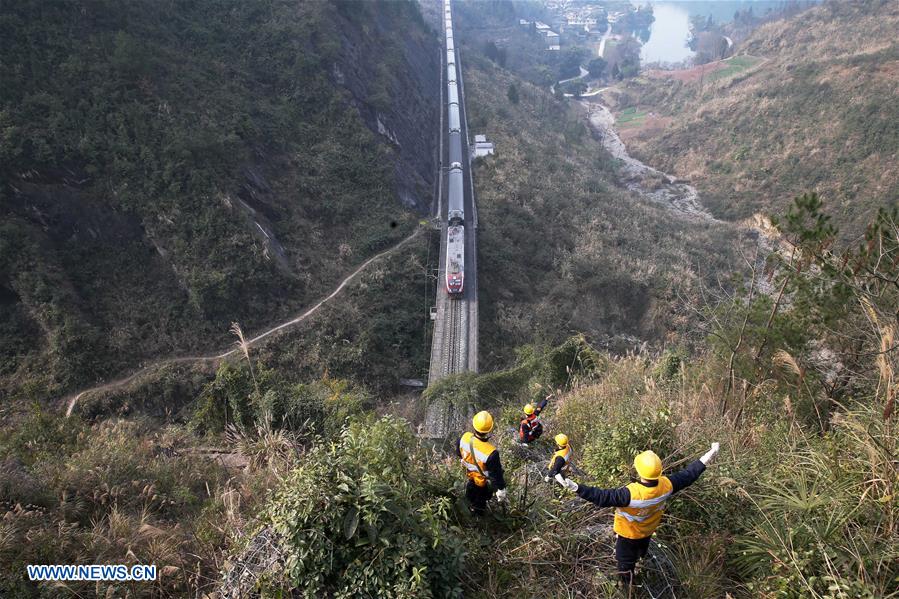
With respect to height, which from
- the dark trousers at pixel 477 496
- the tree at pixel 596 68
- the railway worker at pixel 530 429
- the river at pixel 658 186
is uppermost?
the tree at pixel 596 68

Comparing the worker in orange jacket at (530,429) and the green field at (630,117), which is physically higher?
the worker in orange jacket at (530,429)

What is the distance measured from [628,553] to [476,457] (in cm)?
201

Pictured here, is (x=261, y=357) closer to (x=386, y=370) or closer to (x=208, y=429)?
(x=386, y=370)

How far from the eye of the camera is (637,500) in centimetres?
485

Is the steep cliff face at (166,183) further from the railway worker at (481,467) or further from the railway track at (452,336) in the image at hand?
the railway worker at (481,467)

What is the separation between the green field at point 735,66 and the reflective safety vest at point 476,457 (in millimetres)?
107909

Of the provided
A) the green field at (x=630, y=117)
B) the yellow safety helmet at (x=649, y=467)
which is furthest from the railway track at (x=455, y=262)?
the green field at (x=630, y=117)

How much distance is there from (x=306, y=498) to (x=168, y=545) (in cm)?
285

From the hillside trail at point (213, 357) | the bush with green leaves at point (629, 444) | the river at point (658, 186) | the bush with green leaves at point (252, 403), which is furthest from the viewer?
the river at point (658, 186)

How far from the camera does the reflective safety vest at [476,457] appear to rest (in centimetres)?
616

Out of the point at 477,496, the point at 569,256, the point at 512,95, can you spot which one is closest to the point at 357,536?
the point at 477,496

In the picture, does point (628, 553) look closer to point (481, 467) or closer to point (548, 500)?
point (548, 500)

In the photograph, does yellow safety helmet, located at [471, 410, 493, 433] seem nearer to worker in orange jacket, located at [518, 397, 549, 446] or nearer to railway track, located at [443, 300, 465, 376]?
worker in orange jacket, located at [518, 397, 549, 446]

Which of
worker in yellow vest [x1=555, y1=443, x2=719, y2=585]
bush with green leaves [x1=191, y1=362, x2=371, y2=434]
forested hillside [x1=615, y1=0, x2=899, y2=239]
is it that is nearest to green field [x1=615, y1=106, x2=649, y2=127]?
forested hillside [x1=615, y1=0, x2=899, y2=239]
